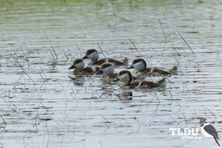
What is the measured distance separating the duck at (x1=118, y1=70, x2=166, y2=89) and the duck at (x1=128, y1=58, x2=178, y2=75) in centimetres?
72

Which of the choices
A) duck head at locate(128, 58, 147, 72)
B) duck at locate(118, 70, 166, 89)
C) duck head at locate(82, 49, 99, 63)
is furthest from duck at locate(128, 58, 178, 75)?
→ duck head at locate(82, 49, 99, 63)

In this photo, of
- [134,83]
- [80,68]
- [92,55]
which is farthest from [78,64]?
A: [134,83]

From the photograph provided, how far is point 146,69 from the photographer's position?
1395 centimetres

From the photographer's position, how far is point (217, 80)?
12.4 metres

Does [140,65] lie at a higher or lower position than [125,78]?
lower

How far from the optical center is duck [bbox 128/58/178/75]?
13.3 meters

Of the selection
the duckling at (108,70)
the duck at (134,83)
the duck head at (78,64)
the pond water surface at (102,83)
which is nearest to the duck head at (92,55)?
the pond water surface at (102,83)

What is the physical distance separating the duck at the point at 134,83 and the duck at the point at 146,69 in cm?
72

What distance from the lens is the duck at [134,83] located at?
1199 centimetres

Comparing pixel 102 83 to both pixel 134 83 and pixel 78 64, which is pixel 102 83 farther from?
pixel 78 64

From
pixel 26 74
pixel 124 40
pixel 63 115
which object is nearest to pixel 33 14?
pixel 124 40

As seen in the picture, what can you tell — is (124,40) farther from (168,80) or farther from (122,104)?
(122,104)

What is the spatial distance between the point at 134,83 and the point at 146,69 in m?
1.45

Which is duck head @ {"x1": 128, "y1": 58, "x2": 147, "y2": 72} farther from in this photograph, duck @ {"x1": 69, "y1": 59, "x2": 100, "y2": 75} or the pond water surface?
duck @ {"x1": 69, "y1": 59, "x2": 100, "y2": 75}
